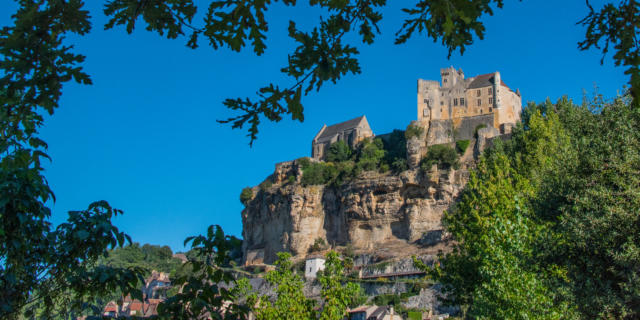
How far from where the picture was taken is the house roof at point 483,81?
6158cm

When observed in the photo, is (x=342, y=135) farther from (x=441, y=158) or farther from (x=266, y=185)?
(x=441, y=158)

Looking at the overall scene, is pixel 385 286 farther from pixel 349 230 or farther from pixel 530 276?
pixel 530 276

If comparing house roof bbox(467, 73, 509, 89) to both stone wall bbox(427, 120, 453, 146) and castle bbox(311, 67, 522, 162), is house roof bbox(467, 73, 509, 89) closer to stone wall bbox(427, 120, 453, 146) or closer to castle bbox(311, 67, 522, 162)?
castle bbox(311, 67, 522, 162)

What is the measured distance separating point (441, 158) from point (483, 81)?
47.0 ft

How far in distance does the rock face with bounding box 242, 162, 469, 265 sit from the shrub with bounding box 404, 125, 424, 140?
14.2 ft

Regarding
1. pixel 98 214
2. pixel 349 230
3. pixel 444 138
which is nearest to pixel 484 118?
pixel 444 138

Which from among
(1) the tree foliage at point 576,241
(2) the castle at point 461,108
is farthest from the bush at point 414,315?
(2) the castle at point 461,108

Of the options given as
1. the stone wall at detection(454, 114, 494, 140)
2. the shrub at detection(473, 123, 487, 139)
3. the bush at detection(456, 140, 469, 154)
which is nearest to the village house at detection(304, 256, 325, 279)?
the bush at detection(456, 140, 469, 154)

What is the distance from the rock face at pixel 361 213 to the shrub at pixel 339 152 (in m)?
4.38

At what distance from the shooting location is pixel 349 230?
185 feet

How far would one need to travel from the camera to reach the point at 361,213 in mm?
A: 55531

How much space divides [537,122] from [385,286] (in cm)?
2157

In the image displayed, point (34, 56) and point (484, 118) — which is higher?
point (484, 118)

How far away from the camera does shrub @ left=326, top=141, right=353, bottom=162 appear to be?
6384 cm
